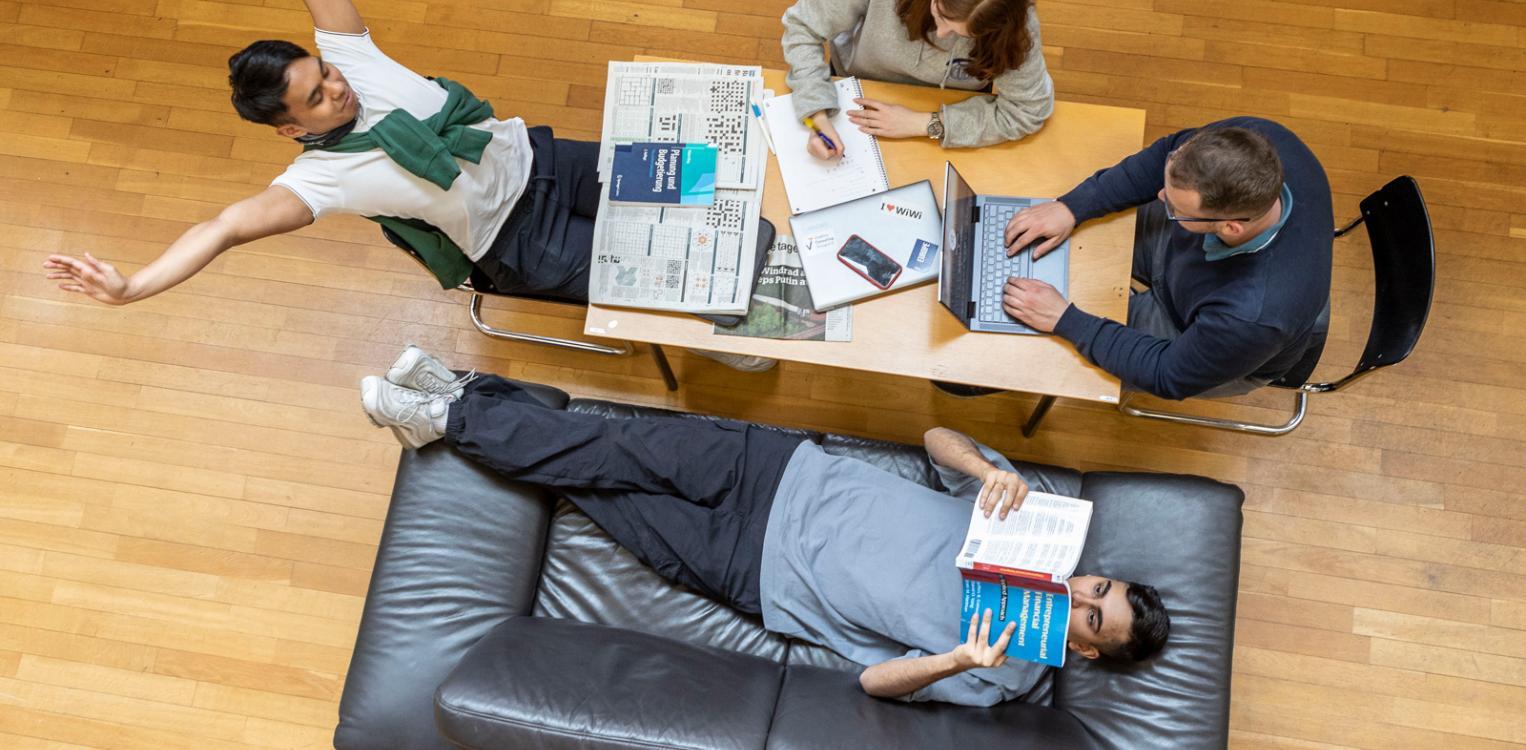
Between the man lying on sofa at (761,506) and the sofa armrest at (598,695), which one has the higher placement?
the man lying on sofa at (761,506)

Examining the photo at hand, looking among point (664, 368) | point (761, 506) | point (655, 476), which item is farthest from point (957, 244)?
point (664, 368)

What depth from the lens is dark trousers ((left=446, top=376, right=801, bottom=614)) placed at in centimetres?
219

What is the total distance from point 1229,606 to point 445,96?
2.13 metres

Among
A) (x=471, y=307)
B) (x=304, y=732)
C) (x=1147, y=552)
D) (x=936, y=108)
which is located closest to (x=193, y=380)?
(x=471, y=307)

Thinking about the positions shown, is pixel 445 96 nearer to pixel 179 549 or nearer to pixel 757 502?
pixel 757 502

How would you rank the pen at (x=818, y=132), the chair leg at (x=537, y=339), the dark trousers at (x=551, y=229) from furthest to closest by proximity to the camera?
the chair leg at (x=537, y=339) → the dark trousers at (x=551, y=229) → the pen at (x=818, y=132)

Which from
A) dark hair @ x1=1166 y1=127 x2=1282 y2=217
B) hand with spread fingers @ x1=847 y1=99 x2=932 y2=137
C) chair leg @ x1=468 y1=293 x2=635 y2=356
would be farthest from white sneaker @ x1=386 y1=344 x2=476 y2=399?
dark hair @ x1=1166 y1=127 x2=1282 y2=217

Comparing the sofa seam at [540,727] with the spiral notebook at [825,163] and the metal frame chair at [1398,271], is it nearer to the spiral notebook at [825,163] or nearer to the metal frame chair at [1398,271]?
the spiral notebook at [825,163]

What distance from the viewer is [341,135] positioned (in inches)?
75.3

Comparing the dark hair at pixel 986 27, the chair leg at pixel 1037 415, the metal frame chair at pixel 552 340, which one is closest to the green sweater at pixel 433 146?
the metal frame chair at pixel 552 340

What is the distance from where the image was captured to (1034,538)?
1.86m

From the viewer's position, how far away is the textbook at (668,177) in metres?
2.10

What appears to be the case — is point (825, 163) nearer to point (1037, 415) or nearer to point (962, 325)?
point (962, 325)

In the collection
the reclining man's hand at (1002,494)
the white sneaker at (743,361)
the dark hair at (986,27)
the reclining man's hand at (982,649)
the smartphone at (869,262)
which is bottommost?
the reclining man's hand at (982,649)
